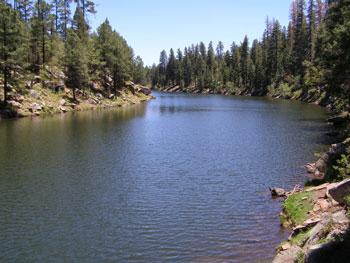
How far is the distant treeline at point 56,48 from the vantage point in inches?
2217

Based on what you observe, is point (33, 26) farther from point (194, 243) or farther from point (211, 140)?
point (194, 243)

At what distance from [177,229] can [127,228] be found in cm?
262

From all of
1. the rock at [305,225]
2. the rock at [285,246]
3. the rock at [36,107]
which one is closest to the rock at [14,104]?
the rock at [36,107]

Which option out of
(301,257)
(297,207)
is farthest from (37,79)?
(301,257)

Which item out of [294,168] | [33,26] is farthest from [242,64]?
[294,168]

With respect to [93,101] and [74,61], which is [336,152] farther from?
[93,101]

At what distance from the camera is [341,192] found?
14641 mm

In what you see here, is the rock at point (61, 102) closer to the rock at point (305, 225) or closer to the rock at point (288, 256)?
the rock at point (305, 225)

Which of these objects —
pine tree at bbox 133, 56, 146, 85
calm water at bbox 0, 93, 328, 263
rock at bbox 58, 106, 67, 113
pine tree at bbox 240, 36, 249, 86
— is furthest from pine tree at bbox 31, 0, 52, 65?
pine tree at bbox 240, 36, 249, 86

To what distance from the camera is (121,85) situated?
10794cm

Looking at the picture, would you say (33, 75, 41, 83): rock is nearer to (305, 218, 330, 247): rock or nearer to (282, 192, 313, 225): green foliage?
(282, 192, 313, 225): green foliage

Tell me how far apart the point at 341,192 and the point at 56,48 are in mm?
83452

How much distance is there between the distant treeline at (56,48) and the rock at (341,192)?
185 feet

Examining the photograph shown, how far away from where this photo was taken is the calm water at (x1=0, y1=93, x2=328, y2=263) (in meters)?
14.3
